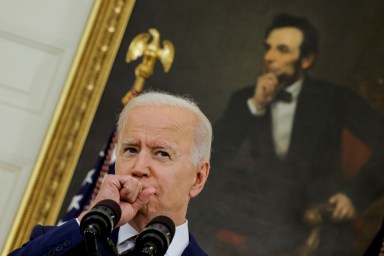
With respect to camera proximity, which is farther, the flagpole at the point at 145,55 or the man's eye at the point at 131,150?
the flagpole at the point at 145,55

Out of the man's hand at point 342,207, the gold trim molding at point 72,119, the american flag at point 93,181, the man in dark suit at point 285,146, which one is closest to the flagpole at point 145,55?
the gold trim molding at point 72,119

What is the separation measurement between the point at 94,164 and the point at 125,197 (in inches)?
165

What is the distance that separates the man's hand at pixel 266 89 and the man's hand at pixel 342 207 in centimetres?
99

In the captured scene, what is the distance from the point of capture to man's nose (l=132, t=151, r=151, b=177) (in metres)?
2.58

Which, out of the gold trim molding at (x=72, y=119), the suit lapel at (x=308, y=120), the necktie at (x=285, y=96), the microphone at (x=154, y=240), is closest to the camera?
the microphone at (x=154, y=240)

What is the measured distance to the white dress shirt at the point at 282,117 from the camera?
667cm

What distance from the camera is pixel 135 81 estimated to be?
6.72m

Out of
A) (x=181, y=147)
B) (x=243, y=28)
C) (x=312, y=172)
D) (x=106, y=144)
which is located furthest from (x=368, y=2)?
(x=181, y=147)

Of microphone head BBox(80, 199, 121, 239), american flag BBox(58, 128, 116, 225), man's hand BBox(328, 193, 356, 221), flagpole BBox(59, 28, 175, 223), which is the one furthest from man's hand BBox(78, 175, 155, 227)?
man's hand BBox(328, 193, 356, 221)

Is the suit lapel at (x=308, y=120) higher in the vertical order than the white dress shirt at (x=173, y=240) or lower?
higher

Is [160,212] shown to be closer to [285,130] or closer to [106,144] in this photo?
[106,144]

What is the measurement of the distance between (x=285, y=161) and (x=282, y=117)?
0.38m

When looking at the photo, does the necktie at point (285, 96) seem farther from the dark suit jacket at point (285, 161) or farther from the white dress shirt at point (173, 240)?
the white dress shirt at point (173, 240)

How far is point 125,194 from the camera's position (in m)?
2.43
